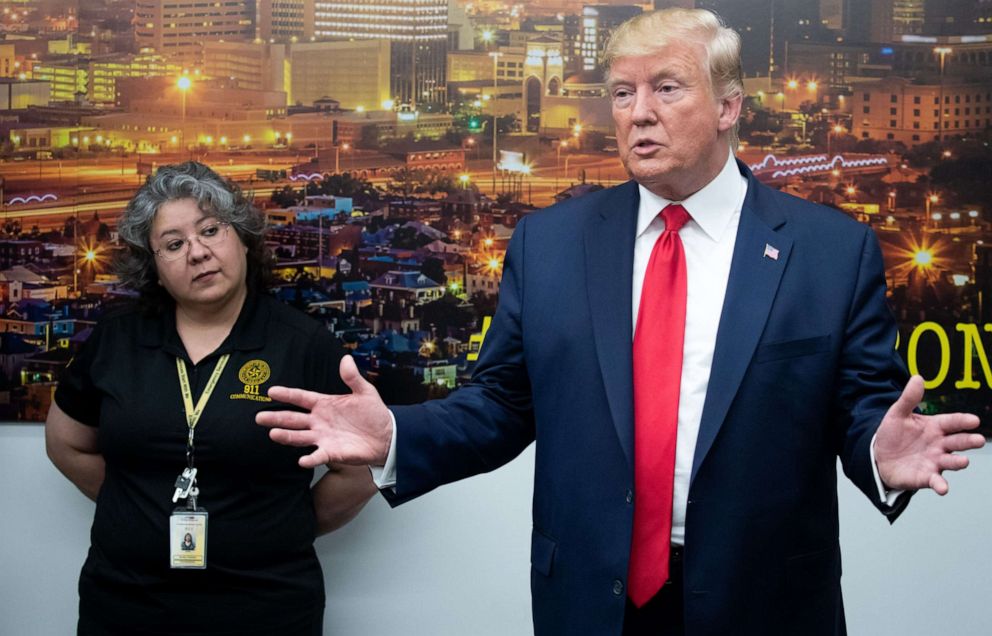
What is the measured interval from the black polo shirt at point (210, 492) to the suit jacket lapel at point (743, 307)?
122 centimetres

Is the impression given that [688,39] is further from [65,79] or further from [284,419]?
[65,79]

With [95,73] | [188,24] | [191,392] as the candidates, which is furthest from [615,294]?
[95,73]

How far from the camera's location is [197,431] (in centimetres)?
273

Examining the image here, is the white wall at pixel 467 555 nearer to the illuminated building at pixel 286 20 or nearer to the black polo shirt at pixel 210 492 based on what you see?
the black polo shirt at pixel 210 492

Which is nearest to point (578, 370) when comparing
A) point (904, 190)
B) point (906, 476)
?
point (906, 476)

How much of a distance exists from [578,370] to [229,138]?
1.64m

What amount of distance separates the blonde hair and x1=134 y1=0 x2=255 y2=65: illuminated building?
4.96ft

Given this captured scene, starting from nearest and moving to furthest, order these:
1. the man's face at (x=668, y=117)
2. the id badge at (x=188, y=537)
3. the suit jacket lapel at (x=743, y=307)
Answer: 1. the suit jacket lapel at (x=743, y=307)
2. the man's face at (x=668, y=117)
3. the id badge at (x=188, y=537)

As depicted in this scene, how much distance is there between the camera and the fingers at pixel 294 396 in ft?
5.78

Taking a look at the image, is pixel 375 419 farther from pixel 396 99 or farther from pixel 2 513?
pixel 2 513

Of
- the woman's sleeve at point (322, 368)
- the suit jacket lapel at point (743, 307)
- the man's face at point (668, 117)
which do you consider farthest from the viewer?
the woman's sleeve at point (322, 368)

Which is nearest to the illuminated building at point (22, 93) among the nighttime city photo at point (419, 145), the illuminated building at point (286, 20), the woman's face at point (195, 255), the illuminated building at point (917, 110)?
the nighttime city photo at point (419, 145)

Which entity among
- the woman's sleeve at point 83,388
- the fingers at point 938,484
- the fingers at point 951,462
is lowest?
the woman's sleeve at point 83,388

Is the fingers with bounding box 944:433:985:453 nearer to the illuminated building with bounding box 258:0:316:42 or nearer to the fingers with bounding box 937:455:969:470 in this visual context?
the fingers with bounding box 937:455:969:470
